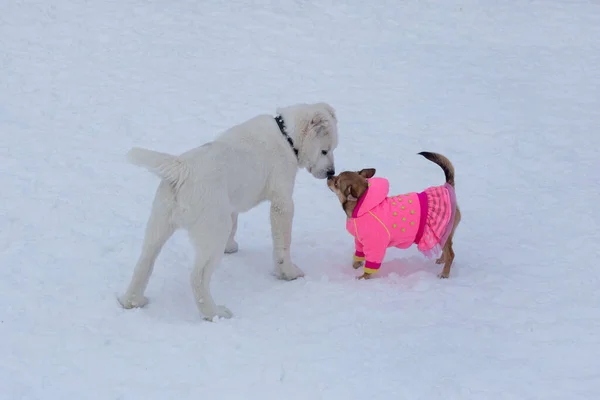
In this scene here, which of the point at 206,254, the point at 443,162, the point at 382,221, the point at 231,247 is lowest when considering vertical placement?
the point at 231,247

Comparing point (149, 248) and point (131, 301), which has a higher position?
point (149, 248)

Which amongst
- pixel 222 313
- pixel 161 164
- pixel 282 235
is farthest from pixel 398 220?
pixel 161 164

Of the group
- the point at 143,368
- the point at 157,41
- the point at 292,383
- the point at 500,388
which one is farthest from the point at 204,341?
the point at 157,41

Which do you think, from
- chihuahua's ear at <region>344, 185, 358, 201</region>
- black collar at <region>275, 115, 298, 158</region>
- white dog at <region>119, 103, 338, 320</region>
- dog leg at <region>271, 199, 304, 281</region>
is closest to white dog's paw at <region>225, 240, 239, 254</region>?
white dog at <region>119, 103, 338, 320</region>

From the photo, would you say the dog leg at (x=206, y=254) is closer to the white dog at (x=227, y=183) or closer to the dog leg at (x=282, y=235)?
the white dog at (x=227, y=183)

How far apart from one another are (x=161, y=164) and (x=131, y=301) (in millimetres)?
1168

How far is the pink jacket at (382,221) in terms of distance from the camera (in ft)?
20.7

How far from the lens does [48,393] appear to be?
438 centimetres

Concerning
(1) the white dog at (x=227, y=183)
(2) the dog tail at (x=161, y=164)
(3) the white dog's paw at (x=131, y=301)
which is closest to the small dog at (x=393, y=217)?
(1) the white dog at (x=227, y=183)

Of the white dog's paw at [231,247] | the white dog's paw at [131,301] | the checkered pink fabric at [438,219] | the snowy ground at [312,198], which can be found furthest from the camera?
the white dog's paw at [231,247]

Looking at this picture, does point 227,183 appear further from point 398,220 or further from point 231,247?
point 398,220

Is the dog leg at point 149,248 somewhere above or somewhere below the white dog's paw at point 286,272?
above

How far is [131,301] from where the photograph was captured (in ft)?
18.4

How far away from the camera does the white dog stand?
543 cm
